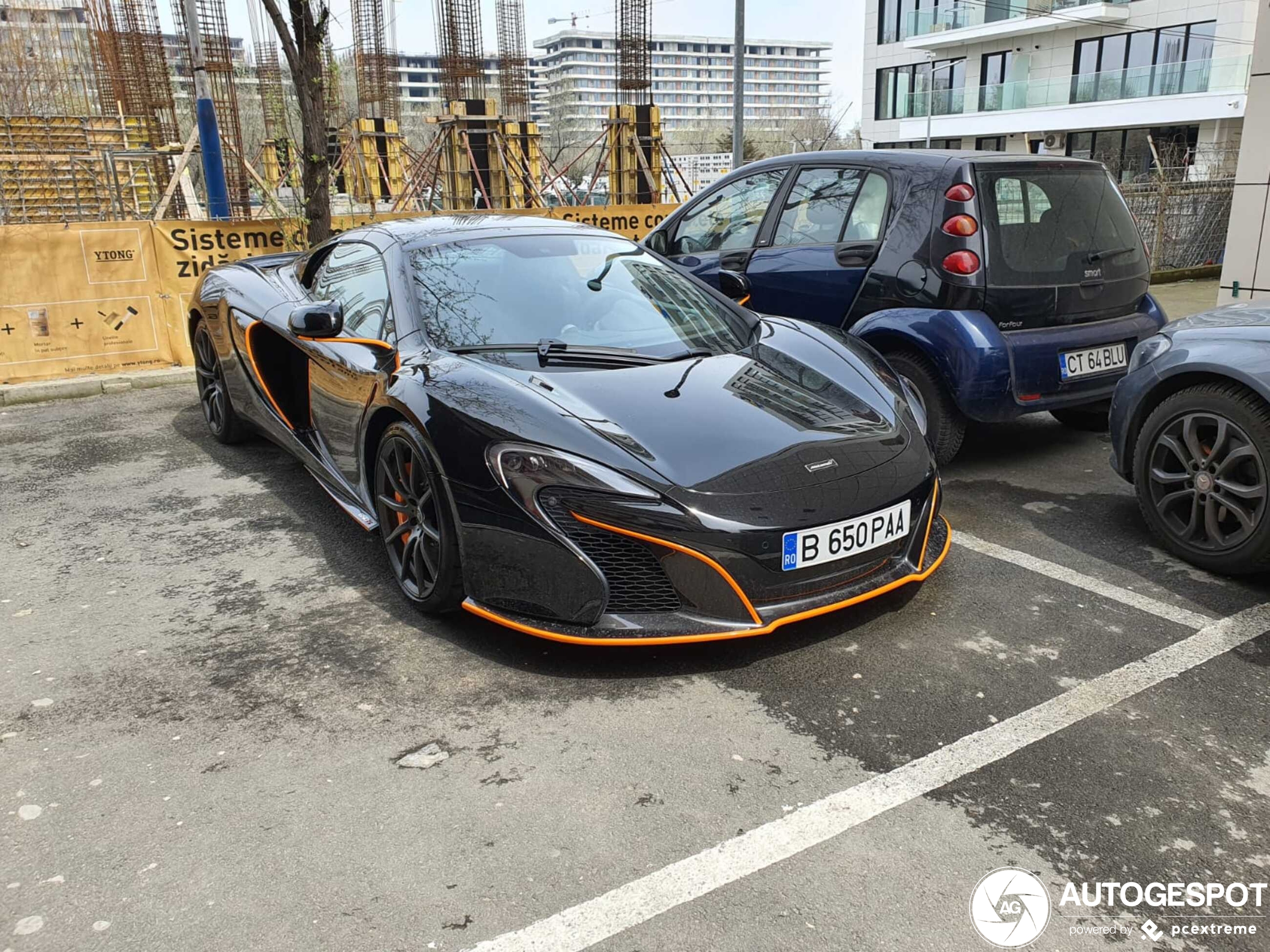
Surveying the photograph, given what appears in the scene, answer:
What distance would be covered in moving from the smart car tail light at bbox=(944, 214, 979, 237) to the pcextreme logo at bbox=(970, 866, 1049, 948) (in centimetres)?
345

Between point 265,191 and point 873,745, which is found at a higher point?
point 265,191

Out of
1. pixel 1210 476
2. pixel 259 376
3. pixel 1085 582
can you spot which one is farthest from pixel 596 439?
pixel 259 376

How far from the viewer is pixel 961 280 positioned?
488cm

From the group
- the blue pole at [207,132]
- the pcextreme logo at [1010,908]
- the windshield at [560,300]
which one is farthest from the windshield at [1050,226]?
the blue pole at [207,132]

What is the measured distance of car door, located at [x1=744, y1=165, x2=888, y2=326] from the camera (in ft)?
17.6

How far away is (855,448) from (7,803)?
2.69 metres

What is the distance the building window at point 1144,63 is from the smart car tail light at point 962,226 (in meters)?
33.5

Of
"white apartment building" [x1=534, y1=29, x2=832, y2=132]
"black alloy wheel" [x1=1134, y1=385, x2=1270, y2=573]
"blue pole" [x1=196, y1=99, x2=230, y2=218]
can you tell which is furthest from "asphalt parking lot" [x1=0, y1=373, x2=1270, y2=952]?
"white apartment building" [x1=534, y1=29, x2=832, y2=132]

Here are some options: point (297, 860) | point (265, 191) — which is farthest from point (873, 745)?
point (265, 191)

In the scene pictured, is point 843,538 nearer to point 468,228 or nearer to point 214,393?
point 468,228

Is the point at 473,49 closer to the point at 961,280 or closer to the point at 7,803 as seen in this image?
the point at 961,280

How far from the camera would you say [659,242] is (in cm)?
688

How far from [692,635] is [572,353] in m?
1.25

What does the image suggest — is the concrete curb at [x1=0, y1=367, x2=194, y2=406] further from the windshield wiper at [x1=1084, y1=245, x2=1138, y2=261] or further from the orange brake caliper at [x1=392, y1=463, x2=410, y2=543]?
the windshield wiper at [x1=1084, y1=245, x2=1138, y2=261]
